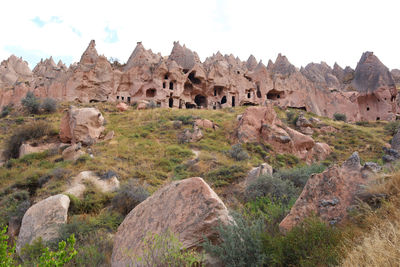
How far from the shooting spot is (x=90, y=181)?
836cm

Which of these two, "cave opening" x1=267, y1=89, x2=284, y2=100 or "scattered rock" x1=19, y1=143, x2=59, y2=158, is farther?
"cave opening" x1=267, y1=89, x2=284, y2=100

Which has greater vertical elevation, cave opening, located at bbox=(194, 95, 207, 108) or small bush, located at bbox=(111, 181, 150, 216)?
cave opening, located at bbox=(194, 95, 207, 108)

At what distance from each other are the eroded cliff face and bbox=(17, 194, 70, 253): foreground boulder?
22.9 meters

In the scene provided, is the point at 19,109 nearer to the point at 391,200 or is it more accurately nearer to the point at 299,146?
the point at 299,146

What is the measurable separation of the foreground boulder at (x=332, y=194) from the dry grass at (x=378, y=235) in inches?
13.7

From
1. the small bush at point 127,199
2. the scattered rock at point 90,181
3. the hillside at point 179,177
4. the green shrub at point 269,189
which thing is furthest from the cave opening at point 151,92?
the green shrub at point 269,189

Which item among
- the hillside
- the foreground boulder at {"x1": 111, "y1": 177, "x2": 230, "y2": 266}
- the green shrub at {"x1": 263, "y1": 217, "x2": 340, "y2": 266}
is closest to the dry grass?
the hillside

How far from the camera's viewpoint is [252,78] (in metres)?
35.7

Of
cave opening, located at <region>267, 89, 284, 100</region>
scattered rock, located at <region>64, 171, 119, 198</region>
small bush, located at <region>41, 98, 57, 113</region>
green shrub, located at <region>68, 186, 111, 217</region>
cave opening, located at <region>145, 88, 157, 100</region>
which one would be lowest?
green shrub, located at <region>68, 186, 111, 217</region>

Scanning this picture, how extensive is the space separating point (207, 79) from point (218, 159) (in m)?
22.9

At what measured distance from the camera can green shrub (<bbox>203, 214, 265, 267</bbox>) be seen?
2.79 meters

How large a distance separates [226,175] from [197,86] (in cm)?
2507

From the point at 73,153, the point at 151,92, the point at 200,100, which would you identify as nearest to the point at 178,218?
the point at 73,153

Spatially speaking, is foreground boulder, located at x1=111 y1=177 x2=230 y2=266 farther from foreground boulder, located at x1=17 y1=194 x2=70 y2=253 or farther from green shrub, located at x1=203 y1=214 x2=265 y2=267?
foreground boulder, located at x1=17 y1=194 x2=70 y2=253
